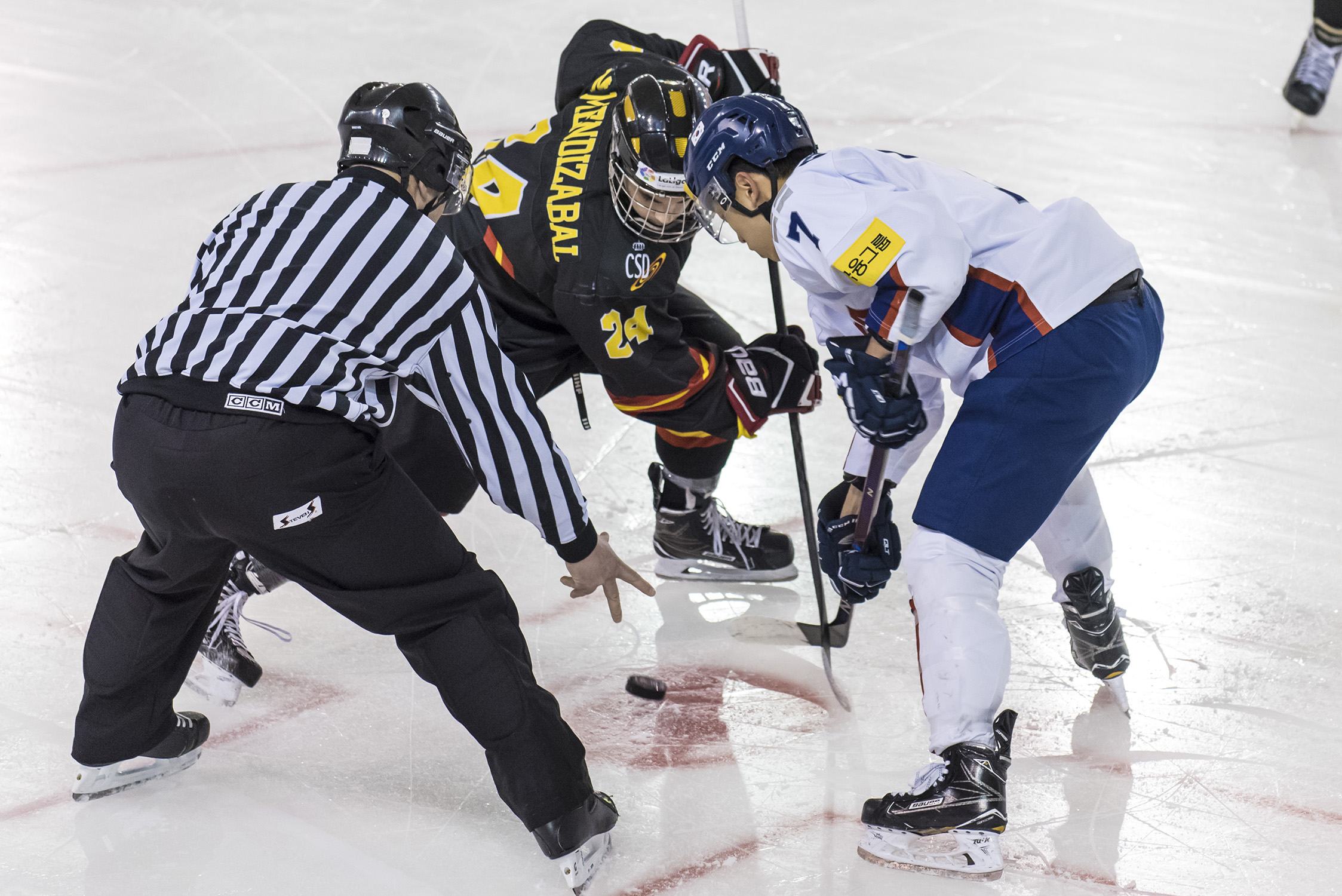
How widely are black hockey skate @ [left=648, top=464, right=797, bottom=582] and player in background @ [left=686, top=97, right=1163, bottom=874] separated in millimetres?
833

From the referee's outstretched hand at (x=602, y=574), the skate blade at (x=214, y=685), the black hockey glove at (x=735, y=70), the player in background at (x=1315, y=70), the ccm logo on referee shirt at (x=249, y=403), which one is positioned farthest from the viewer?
the player in background at (x=1315, y=70)

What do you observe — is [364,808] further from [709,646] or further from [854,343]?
[854,343]

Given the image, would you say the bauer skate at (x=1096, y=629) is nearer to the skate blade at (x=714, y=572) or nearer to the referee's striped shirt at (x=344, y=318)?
the skate blade at (x=714, y=572)

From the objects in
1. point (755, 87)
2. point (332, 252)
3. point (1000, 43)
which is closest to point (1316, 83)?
point (1000, 43)

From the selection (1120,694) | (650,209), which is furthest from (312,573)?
(1120,694)

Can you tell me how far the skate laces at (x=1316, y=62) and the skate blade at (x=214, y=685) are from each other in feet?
14.5

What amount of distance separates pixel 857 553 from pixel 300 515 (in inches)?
36.1

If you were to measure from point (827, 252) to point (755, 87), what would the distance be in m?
1.05

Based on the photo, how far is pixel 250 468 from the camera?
1.70m

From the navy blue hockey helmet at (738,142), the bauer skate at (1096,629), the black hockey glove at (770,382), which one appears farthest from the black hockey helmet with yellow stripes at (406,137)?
the bauer skate at (1096,629)

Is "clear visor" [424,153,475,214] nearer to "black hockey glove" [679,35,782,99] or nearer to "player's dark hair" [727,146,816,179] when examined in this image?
"player's dark hair" [727,146,816,179]

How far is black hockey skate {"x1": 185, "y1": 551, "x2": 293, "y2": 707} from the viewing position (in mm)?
2348

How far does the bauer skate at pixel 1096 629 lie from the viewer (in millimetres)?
2262

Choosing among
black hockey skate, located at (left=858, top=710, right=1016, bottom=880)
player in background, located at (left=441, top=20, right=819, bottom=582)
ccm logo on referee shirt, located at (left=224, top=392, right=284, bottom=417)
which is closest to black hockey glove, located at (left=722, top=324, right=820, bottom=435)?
player in background, located at (left=441, top=20, right=819, bottom=582)
